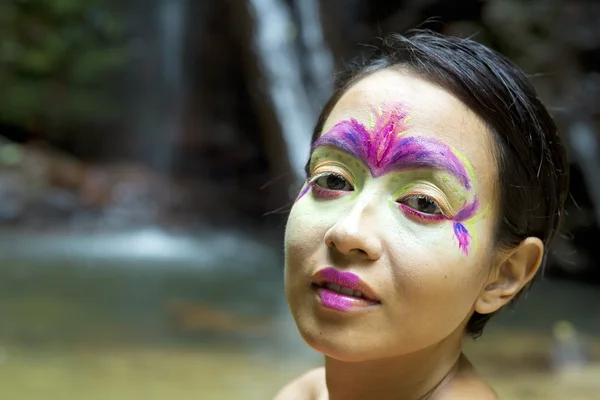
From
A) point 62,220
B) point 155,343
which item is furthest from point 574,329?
point 62,220

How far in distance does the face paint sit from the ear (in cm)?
17

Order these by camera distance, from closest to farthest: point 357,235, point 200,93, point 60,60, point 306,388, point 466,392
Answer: point 357,235 < point 466,392 < point 306,388 < point 60,60 < point 200,93

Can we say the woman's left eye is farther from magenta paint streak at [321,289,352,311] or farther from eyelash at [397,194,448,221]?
magenta paint streak at [321,289,352,311]

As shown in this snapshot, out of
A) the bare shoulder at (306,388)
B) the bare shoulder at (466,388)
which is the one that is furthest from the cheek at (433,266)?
the bare shoulder at (306,388)

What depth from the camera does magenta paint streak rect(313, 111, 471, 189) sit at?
1.46m

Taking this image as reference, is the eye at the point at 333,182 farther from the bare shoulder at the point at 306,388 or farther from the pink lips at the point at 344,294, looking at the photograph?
the bare shoulder at the point at 306,388

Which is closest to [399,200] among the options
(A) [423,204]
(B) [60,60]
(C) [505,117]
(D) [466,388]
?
(A) [423,204]

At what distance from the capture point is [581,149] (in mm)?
5566

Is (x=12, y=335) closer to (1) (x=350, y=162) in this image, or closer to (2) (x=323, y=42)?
(1) (x=350, y=162)

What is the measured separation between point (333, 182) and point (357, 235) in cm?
21

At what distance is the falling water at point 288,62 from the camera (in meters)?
7.72

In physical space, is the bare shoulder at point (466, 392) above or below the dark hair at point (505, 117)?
below

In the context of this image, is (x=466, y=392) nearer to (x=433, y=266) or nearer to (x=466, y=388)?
(x=466, y=388)

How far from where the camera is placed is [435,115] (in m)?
1.48
